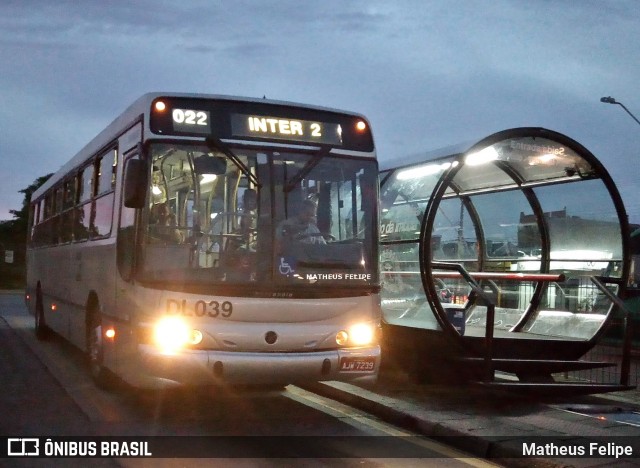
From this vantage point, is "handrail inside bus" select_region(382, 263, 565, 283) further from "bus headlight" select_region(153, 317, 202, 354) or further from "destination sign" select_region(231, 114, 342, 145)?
"bus headlight" select_region(153, 317, 202, 354)

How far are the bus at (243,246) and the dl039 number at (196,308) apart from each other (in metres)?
0.01

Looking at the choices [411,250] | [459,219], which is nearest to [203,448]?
[411,250]

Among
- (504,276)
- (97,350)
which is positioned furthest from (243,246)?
(504,276)

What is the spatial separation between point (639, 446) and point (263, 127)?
15.8 ft

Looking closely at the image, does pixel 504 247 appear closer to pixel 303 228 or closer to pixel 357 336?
pixel 357 336

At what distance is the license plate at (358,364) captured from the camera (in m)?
8.80

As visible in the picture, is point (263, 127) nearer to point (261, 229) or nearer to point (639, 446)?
point (261, 229)

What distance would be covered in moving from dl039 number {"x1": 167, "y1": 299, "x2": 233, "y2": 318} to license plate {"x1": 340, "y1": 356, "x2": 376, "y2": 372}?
1.38 m

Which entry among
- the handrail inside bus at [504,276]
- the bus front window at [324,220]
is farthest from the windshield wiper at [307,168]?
the handrail inside bus at [504,276]

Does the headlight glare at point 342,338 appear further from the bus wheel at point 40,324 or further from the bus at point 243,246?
the bus wheel at point 40,324

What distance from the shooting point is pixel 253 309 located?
336 inches

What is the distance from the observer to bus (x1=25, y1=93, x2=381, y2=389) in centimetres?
842

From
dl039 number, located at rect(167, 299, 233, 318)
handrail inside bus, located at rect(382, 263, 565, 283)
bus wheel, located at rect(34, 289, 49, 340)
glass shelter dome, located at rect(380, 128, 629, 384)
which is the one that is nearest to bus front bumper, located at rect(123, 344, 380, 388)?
dl039 number, located at rect(167, 299, 233, 318)

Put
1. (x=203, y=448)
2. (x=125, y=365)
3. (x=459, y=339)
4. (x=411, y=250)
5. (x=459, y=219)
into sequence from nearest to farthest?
(x=203, y=448)
(x=125, y=365)
(x=459, y=339)
(x=411, y=250)
(x=459, y=219)
